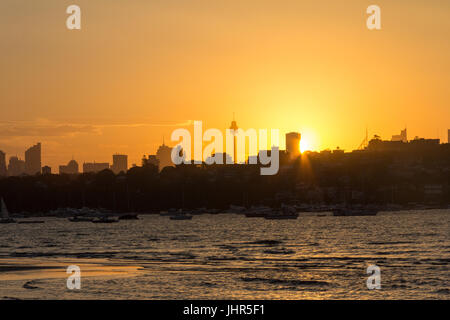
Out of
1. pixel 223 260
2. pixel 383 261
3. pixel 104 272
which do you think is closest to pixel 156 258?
pixel 223 260

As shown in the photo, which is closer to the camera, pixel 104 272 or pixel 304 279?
pixel 304 279
